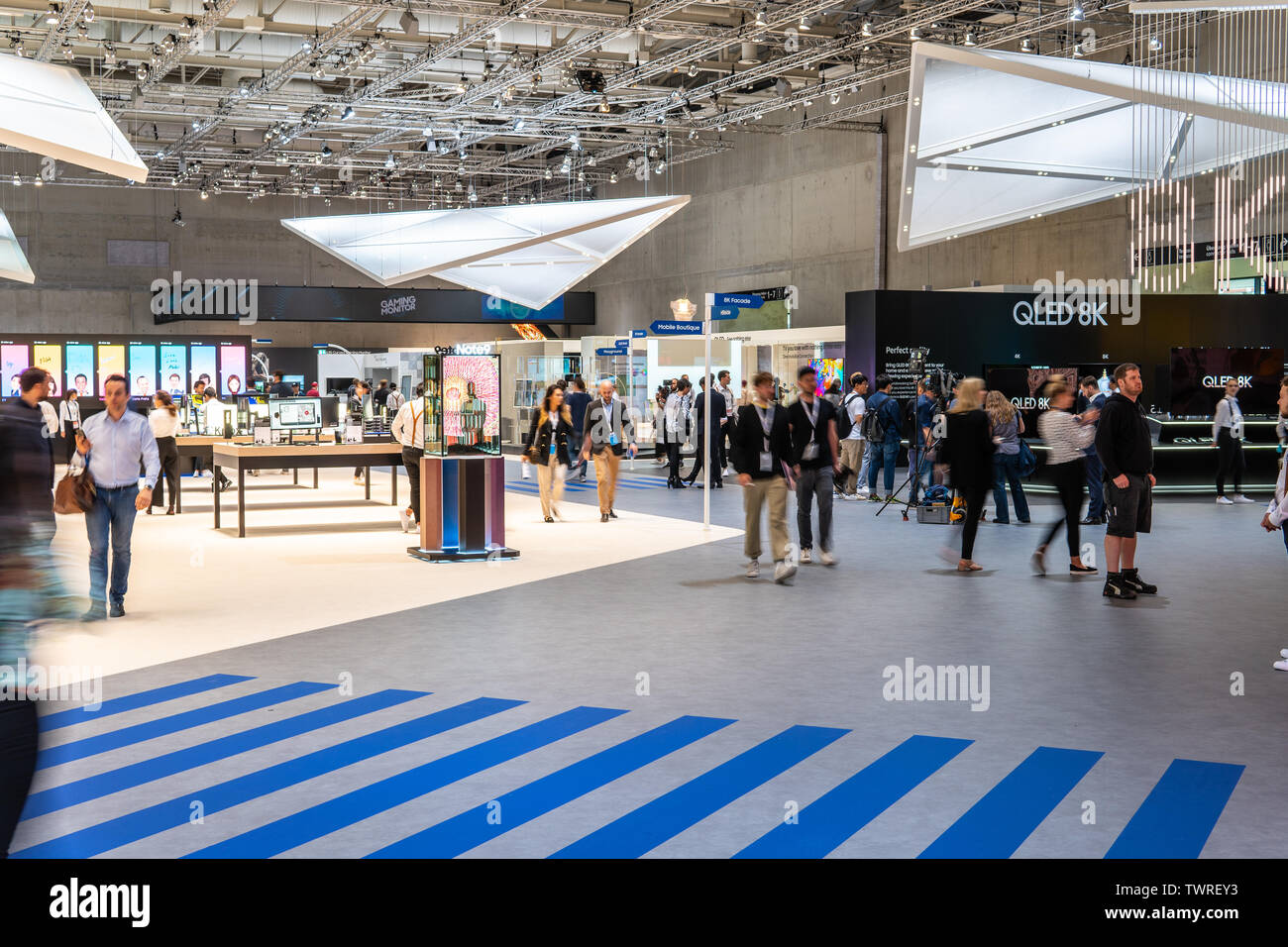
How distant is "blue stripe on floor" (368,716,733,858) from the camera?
12.8ft

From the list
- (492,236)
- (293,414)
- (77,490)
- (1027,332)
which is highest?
(492,236)

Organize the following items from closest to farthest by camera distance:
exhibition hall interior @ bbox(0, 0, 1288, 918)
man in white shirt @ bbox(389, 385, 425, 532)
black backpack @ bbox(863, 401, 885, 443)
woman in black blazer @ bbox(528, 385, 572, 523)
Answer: exhibition hall interior @ bbox(0, 0, 1288, 918) < man in white shirt @ bbox(389, 385, 425, 532) < woman in black blazer @ bbox(528, 385, 572, 523) < black backpack @ bbox(863, 401, 885, 443)

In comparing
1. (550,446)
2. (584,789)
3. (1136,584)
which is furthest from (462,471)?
(584,789)

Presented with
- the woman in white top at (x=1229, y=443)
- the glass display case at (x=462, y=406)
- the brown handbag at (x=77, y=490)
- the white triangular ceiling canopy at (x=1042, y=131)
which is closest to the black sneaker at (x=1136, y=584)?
the white triangular ceiling canopy at (x=1042, y=131)

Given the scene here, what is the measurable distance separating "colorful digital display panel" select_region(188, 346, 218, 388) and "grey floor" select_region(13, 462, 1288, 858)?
19.1 meters

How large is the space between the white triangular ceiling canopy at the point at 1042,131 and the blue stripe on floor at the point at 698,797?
7928 mm

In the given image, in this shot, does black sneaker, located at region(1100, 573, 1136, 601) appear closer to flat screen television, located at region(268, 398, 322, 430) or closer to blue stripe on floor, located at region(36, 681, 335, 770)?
blue stripe on floor, located at region(36, 681, 335, 770)

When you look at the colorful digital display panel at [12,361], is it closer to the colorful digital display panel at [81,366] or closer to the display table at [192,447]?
the colorful digital display panel at [81,366]

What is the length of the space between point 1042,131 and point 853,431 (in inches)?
168

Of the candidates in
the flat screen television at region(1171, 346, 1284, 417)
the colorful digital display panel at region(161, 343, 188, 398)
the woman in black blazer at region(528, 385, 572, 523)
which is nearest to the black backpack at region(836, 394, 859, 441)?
the woman in black blazer at region(528, 385, 572, 523)

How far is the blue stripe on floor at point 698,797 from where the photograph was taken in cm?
391

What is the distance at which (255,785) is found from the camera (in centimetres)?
457

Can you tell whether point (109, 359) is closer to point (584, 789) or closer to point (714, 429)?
point (714, 429)
